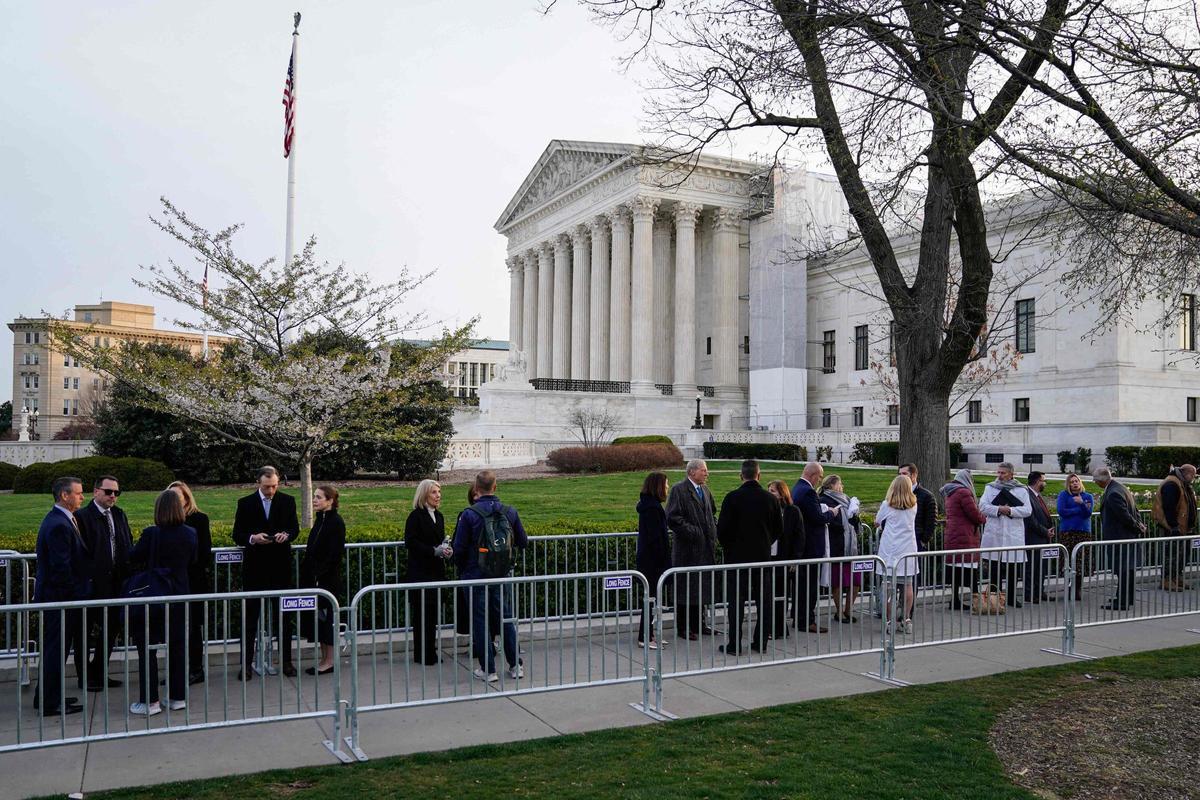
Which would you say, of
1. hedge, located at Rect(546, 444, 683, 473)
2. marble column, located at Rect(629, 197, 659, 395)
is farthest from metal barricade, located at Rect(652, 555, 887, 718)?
marble column, located at Rect(629, 197, 659, 395)

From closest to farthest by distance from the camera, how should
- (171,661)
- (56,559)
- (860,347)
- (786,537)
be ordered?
(56,559) < (171,661) < (786,537) < (860,347)

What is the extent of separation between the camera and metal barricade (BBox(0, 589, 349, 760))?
6.58 m

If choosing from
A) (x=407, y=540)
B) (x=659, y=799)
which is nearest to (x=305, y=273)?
(x=407, y=540)

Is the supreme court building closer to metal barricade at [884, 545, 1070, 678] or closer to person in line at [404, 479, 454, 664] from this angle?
metal barricade at [884, 545, 1070, 678]

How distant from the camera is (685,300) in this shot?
5750 cm

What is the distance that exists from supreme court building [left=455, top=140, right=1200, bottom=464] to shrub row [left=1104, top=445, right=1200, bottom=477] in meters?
8.91

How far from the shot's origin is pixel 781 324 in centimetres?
5628

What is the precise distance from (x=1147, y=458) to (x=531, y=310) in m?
49.9

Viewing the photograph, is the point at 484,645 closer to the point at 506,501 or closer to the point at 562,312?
the point at 506,501

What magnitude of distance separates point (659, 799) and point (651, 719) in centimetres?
185

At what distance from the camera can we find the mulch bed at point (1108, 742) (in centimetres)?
604

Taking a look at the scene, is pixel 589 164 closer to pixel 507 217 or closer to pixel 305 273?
pixel 507 217

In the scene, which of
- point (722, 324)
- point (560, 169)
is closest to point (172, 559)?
point (722, 324)

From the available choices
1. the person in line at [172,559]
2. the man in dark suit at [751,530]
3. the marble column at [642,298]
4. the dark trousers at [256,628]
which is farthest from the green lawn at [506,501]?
the marble column at [642,298]
